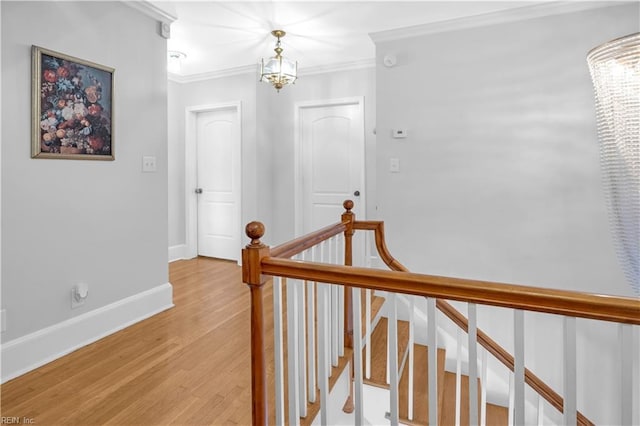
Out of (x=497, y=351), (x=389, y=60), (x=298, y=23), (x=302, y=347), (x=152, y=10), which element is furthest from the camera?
(x=389, y=60)

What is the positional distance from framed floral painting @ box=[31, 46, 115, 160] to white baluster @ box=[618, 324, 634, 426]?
8.95ft

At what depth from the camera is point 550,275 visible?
9.07 feet

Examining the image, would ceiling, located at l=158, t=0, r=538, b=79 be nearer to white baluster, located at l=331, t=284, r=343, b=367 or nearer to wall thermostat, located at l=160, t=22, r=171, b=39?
wall thermostat, located at l=160, t=22, r=171, b=39

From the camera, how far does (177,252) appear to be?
15.4 ft

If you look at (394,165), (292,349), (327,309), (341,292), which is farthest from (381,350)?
(394,165)

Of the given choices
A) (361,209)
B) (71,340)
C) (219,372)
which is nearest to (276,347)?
(219,372)

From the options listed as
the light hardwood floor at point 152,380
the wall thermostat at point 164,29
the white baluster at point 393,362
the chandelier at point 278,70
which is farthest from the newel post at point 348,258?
the wall thermostat at point 164,29

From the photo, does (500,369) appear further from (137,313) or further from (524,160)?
(137,313)

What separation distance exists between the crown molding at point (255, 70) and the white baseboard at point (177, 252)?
2.14 metres

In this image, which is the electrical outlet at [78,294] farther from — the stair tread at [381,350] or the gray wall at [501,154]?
the gray wall at [501,154]

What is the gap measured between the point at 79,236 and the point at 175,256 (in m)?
2.41

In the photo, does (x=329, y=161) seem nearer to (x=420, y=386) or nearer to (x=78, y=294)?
(x=420, y=386)

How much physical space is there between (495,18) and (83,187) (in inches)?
128

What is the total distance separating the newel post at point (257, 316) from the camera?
1.28 metres
